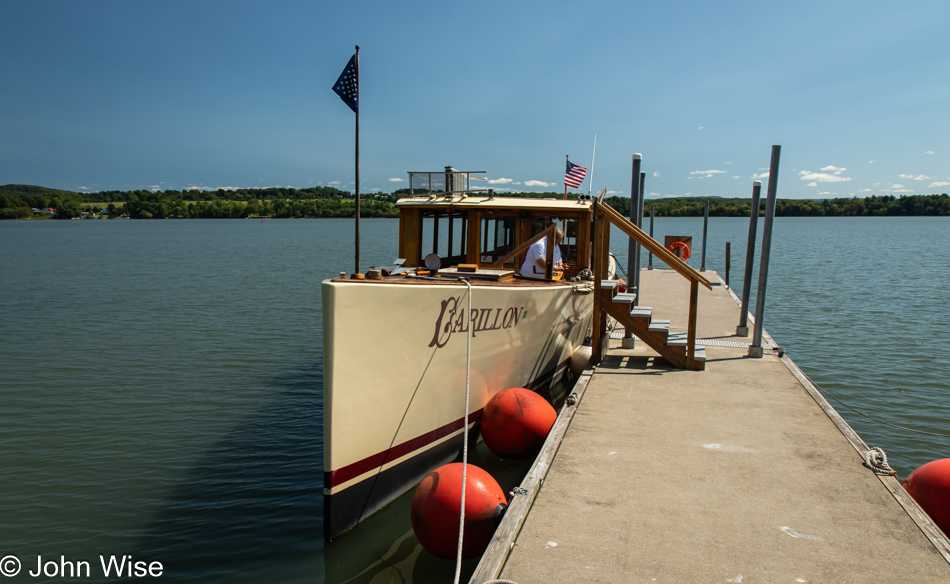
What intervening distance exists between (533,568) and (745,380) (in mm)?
5268

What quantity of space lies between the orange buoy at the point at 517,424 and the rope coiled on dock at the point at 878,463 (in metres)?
3.03

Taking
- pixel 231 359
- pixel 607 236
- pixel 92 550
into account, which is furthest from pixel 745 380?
pixel 231 359

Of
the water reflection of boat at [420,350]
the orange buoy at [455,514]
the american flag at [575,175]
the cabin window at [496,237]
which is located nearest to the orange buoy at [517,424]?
the water reflection of boat at [420,350]

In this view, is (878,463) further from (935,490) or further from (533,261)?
(533,261)

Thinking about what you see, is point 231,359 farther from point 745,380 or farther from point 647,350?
point 745,380

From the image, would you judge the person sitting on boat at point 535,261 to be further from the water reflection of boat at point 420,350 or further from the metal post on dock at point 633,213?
the metal post on dock at point 633,213

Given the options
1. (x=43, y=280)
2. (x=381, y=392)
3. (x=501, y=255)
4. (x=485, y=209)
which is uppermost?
(x=485, y=209)

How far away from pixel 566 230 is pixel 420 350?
475 centimetres

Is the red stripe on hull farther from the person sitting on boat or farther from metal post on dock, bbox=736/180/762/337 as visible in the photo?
metal post on dock, bbox=736/180/762/337

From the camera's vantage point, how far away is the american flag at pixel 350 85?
8.77 m

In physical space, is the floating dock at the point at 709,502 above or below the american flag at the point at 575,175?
below

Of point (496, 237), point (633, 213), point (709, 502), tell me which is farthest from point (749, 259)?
point (709, 502)

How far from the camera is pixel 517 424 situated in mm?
6664

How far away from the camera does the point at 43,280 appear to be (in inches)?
992
